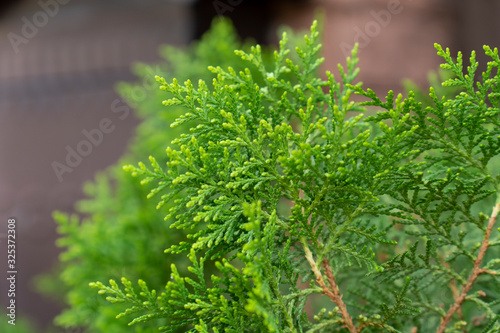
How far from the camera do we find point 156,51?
2717 millimetres

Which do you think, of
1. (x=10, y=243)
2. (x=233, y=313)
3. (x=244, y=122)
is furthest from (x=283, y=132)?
(x=10, y=243)

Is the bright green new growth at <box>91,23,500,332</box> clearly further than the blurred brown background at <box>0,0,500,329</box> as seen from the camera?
No

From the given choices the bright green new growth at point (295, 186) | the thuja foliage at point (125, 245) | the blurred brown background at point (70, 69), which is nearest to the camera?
the bright green new growth at point (295, 186)

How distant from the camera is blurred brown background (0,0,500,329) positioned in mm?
2670

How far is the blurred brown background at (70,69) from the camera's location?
2670 mm

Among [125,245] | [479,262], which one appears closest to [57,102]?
[125,245]

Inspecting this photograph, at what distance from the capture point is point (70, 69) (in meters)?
2.77

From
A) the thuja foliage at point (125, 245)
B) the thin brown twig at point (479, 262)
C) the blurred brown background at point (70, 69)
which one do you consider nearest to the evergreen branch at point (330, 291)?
the thin brown twig at point (479, 262)

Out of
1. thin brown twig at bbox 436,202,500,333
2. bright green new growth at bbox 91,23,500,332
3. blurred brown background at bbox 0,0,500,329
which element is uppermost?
blurred brown background at bbox 0,0,500,329

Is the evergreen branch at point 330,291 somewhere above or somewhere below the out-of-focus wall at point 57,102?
below

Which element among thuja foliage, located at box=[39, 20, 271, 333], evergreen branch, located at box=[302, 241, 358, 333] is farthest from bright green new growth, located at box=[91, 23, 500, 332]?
thuja foliage, located at box=[39, 20, 271, 333]

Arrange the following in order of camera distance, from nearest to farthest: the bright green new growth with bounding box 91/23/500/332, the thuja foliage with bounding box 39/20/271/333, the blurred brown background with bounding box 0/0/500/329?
the bright green new growth with bounding box 91/23/500/332 → the thuja foliage with bounding box 39/20/271/333 → the blurred brown background with bounding box 0/0/500/329

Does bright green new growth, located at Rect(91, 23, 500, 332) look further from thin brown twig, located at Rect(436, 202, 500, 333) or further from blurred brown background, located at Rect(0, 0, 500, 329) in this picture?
blurred brown background, located at Rect(0, 0, 500, 329)

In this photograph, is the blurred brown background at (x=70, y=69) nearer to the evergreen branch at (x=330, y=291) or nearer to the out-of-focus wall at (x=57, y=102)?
the out-of-focus wall at (x=57, y=102)
